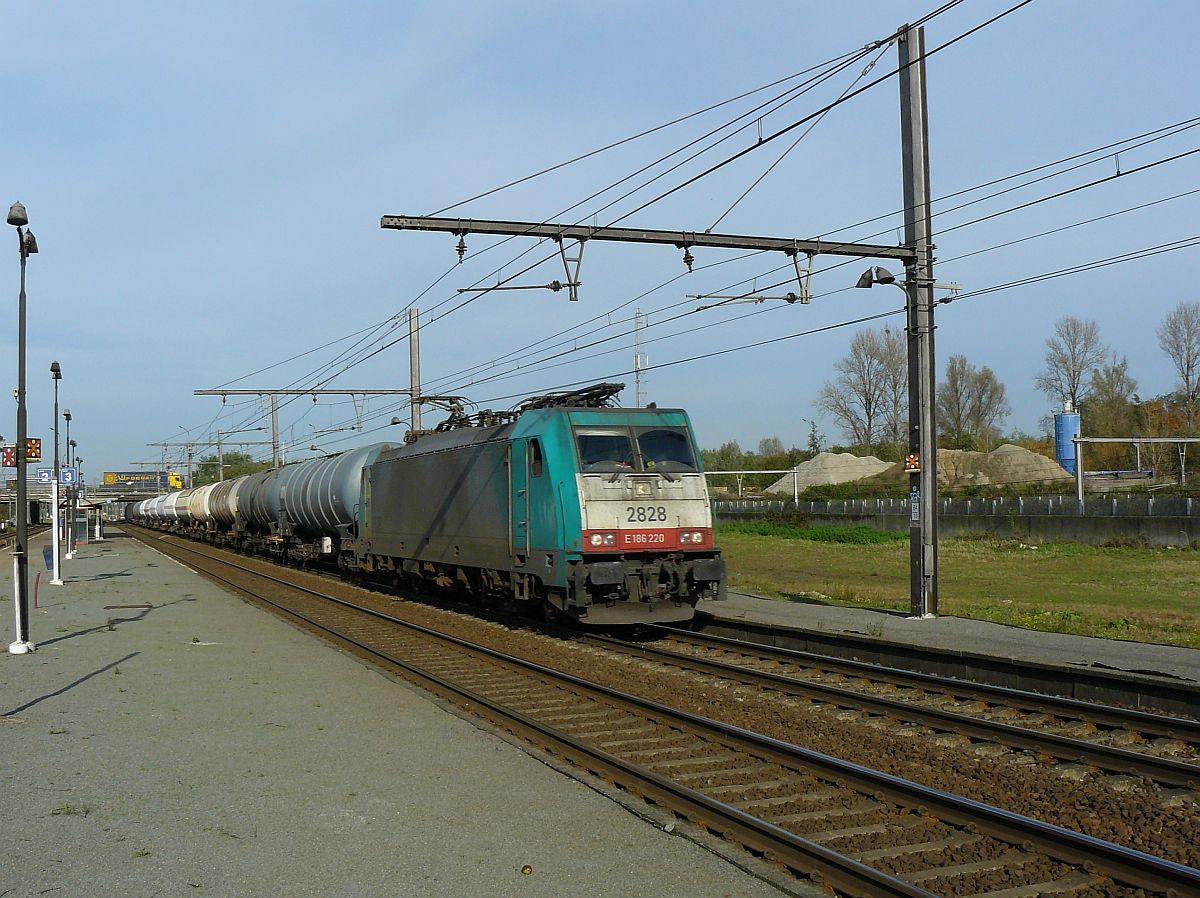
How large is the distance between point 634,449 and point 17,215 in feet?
29.6

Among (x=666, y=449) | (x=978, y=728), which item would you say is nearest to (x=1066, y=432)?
(x=666, y=449)

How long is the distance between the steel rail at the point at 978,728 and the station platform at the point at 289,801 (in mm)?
3570

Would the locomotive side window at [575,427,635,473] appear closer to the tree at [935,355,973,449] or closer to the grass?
the grass

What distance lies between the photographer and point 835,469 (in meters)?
84.1

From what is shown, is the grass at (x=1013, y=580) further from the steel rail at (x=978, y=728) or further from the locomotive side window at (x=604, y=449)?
the locomotive side window at (x=604, y=449)

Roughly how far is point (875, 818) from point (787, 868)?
111cm

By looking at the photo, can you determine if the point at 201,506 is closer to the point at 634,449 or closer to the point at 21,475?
the point at 21,475

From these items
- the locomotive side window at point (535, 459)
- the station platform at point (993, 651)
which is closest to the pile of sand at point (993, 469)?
the station platform at point (993, 651)

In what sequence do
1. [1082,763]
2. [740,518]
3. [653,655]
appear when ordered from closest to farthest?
1. [1082,763]
2. [653,655]
3. [740,518]

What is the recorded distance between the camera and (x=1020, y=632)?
14.4 m

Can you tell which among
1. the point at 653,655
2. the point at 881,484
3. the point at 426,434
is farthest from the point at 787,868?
the point at 881,484

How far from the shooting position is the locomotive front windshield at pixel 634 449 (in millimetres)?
14893

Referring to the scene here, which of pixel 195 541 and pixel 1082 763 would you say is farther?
pixel 195 541

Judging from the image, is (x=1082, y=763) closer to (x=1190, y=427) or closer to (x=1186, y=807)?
(x=1186, y=807)
